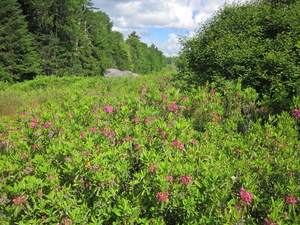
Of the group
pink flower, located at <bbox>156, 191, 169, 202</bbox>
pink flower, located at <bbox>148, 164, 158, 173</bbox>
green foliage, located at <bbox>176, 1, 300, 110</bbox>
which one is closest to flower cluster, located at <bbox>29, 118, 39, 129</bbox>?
pink flower, located at <bbox>148, 164, 158, 173</bbox>

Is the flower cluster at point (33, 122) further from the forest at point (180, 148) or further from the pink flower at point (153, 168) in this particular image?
the pink flower at point (153, 168)

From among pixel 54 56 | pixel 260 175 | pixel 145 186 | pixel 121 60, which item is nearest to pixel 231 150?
pixel 260 175

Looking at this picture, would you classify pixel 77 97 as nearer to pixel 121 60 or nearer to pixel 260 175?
pixel 260 175

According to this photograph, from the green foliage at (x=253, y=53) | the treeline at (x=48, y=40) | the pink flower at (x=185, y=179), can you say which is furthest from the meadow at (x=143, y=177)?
the treeline at (x=48, y=40)

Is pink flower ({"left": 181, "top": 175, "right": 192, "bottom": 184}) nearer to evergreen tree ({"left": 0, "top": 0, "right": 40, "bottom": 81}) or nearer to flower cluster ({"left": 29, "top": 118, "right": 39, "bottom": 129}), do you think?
flower cluster ({"left": 29, "top": 118, "right": 39, "bottom": 129})

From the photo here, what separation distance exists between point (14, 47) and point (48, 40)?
17.9 ft

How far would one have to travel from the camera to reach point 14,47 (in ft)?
63.3

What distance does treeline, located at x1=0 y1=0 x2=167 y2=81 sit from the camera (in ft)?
62.1

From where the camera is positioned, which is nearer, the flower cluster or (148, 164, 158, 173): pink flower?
(148, 164, 158, 173): pink flower

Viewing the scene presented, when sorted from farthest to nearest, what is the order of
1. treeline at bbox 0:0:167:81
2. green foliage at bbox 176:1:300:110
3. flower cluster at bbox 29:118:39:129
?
1. treeline at bbox 0:0:167:81
2. green foliage at bbox 176:1:300:110
3. flower cluster at bbox 29:118:39:129

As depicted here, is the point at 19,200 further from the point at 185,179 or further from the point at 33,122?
the point at 33,122

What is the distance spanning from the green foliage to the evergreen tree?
58.8 ft

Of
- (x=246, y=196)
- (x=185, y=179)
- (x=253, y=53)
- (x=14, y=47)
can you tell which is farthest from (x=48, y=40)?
(x=246, y=196)

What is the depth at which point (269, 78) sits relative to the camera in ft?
16.4
